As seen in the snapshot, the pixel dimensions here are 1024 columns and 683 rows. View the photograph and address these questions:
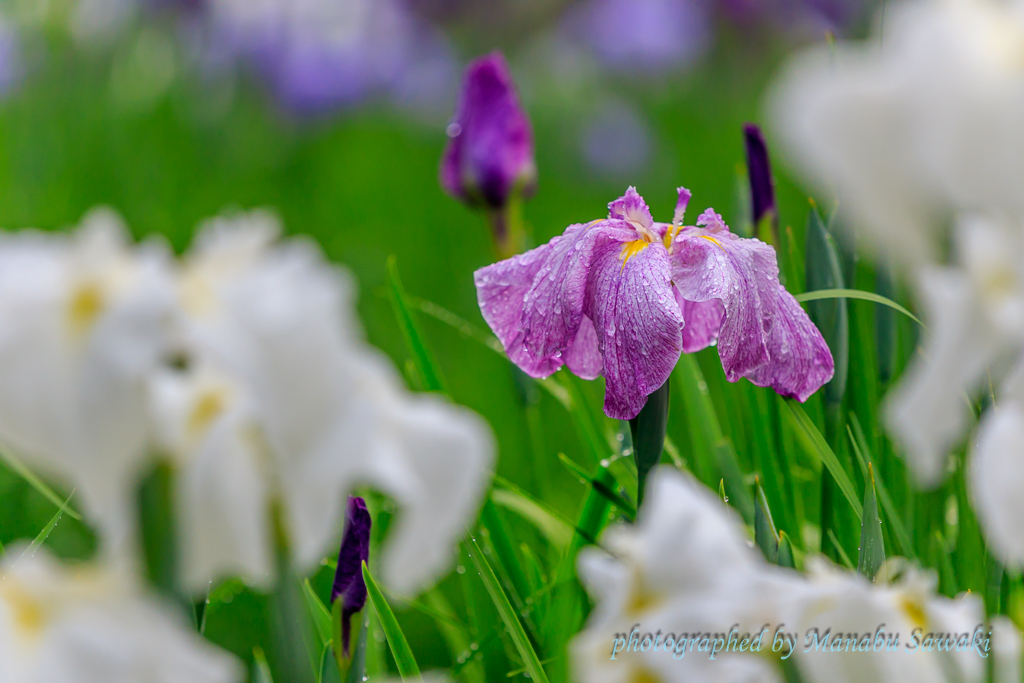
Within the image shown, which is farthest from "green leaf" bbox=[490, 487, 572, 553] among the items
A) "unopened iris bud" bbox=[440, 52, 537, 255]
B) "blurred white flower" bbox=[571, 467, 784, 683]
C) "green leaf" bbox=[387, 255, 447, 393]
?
"blurred white flower" bbox=[571, 467, 784, 683]

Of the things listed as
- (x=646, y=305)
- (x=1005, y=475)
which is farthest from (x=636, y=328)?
(x=1005, y=475)

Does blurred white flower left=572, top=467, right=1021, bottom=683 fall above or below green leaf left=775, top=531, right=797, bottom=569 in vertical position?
above

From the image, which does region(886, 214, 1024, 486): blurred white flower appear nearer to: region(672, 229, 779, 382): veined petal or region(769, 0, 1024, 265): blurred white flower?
→ region(769, 0, 1024, 265): blurred white flower

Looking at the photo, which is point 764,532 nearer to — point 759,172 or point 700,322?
point 700,322

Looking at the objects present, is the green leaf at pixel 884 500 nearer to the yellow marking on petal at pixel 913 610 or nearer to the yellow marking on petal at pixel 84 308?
the yellow marking on petal at pixel 913 610

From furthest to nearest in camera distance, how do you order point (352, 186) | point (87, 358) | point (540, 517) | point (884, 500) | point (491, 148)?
point (352, 186)
point (491, 148)
point (540, 517)
point (884, 500)
point (87, 358)

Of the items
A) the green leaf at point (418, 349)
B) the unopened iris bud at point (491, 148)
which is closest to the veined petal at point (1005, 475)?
the green leaf at point (418, 349)

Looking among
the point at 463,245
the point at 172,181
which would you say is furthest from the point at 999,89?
the point at 172,181
